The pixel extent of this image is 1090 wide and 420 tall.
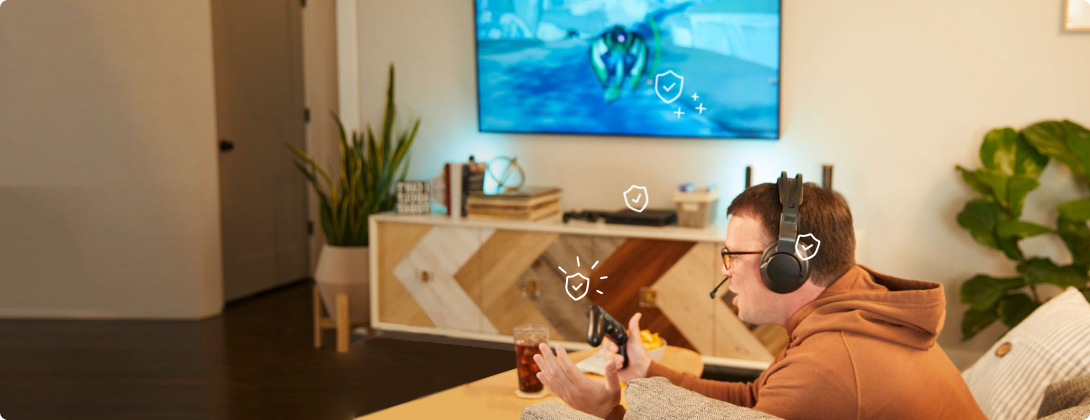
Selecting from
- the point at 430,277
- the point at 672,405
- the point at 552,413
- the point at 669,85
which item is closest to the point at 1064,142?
the point at 669,85

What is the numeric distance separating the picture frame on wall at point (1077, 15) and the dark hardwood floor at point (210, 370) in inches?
103

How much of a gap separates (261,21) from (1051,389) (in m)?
4.82

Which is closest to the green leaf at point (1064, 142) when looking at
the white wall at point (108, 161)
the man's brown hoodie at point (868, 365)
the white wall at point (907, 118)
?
the white wall at point (907, 118)

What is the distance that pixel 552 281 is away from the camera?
4.05 metres

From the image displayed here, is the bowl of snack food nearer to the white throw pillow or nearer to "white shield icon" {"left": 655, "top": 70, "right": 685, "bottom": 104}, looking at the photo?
the white throw pillow

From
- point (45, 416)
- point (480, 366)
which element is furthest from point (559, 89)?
point (45, 416)

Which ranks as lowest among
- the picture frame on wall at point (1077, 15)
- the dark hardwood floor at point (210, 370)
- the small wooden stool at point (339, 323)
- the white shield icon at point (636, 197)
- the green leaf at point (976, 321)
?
the dark hardwood floor at point (210, 370)

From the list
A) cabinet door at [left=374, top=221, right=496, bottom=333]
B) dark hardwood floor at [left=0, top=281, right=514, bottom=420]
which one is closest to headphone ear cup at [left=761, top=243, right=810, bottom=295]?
dark hardwood floor at [left=0, top=281, right=514, bottom=420]

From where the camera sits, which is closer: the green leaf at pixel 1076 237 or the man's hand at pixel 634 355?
the man's hand at pixel 634 355

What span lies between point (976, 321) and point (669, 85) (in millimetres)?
1654

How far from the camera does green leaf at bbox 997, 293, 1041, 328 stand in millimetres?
3566

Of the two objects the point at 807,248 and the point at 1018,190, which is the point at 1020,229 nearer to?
the point at 1018,190

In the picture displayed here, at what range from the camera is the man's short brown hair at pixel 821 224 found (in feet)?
5.06

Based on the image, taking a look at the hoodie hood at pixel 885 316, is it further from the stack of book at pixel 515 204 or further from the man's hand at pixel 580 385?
the stack of book at pixel 515 204
